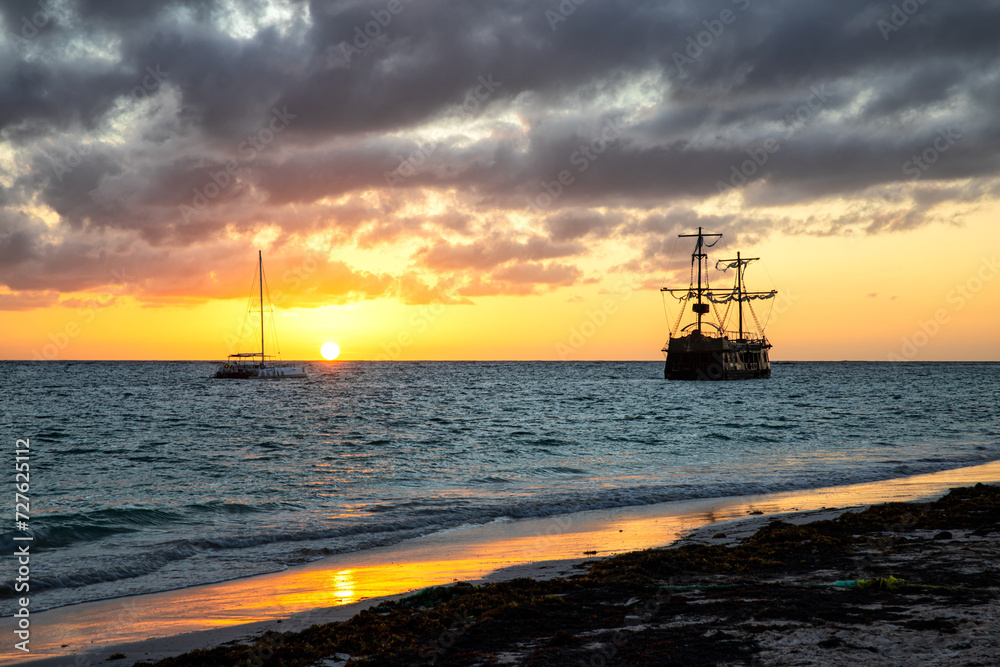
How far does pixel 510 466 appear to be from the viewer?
24.3 meters

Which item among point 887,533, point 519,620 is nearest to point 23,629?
point 519,620

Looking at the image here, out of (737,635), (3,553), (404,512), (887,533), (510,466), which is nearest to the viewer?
(737,635)

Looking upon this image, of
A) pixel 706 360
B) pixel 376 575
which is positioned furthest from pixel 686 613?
pixel 706 360

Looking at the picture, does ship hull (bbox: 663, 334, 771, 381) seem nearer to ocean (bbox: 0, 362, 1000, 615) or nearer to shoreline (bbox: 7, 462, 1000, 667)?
ocean (bbox: 0, 362, 1000, 615)

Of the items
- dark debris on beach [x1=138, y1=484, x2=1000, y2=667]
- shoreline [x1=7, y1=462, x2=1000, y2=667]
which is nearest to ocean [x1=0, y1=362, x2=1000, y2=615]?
shoreline [x1=7, y1=462, x2=1000, y2=667]

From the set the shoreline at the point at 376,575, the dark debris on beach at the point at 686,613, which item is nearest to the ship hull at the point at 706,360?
the shoreline at the point at 376,575

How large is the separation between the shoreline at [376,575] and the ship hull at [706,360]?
312 feet

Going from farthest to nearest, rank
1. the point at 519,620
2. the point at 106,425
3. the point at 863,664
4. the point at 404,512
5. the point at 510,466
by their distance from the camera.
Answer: the point at 106,425
the point at 510,466
the point at 404,512
the point at 519,620
the point at 863,664

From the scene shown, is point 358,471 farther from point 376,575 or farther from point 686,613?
point 686,613

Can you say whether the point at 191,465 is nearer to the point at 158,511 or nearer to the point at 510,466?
the point at 158,511

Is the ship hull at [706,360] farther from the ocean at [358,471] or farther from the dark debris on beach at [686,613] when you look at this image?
the dark debris on beach at [686,613]

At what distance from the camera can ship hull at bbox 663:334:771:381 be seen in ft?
360

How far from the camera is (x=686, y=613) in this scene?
269 inches

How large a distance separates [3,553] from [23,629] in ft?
17.0
